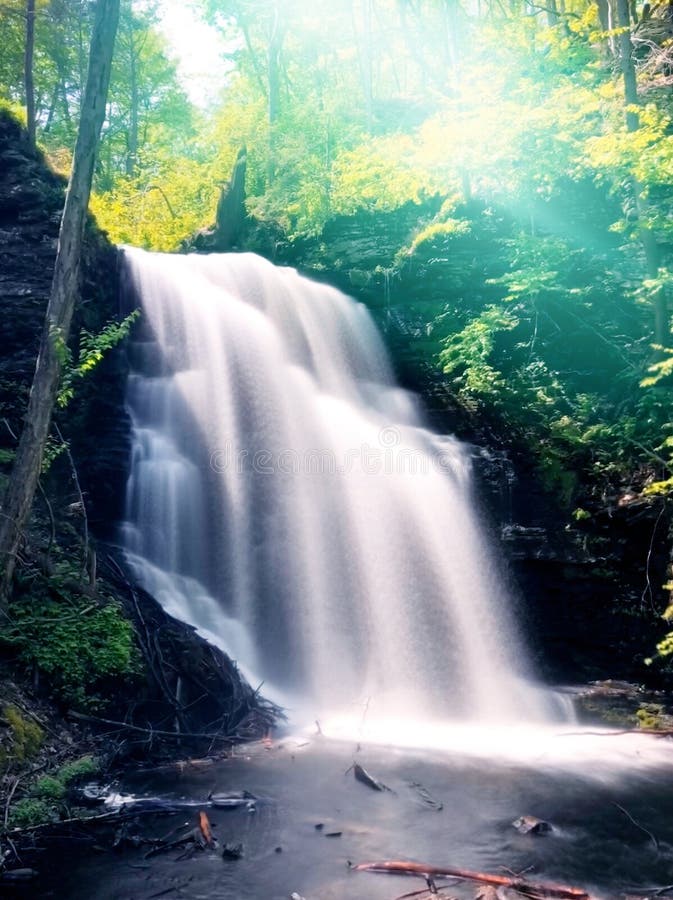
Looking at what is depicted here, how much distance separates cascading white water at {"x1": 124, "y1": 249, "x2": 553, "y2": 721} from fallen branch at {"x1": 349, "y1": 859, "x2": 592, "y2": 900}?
4.49 m

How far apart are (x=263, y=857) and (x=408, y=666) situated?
17.1ft

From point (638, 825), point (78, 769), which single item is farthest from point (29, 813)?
point (638, 825)

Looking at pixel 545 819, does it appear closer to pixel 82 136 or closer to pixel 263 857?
pixel 263 857

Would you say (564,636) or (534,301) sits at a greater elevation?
(534,301)

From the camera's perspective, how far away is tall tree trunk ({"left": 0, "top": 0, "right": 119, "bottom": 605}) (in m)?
7.67

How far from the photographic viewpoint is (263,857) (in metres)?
5.09

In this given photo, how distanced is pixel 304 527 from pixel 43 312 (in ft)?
17.6

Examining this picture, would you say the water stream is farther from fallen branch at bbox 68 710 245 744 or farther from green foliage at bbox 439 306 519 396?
green foliage at bbox 439 306 519 396

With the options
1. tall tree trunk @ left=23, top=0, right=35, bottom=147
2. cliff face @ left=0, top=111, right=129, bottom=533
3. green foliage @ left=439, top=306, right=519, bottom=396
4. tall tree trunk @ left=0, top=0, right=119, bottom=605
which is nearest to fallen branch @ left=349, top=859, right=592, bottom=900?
tall tree trunk @ left=0, top=0, right=119, bottom=605

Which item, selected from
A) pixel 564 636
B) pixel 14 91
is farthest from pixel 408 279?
pixel 14 91

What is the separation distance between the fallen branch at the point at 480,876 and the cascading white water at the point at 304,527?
449 cm

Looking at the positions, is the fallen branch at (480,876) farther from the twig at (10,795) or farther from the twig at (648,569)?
the twig at (648,569)

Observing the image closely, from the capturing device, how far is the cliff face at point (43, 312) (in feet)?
34.3

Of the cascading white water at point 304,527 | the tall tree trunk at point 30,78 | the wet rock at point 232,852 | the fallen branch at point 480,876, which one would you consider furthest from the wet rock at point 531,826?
the tall tree trunk at point 30,78
